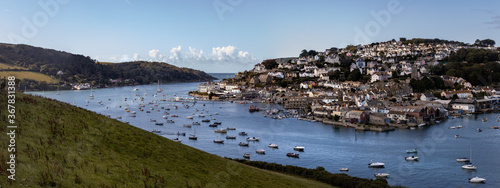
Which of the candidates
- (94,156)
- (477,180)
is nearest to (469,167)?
(477,180)

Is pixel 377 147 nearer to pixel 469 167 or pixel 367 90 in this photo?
pixel 469 167

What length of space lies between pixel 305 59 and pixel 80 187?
94092mm

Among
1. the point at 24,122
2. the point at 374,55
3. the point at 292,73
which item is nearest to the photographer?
the point at 24,122

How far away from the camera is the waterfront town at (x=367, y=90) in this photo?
1415 inches

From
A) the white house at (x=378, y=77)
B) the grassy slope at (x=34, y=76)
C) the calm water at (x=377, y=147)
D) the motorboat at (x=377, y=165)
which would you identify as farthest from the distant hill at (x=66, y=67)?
the motorboat at (x=377, y=165)

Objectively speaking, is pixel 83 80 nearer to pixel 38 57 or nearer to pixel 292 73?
pixel 38 57

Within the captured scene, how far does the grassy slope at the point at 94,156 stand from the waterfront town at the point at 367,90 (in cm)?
2522

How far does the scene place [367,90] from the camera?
171ft

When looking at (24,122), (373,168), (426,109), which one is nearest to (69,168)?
(24,122)

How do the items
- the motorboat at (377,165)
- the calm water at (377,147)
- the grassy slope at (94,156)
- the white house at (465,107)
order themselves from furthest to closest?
the white house at (465,107) < the motorboat at (377,165) < the calm water at (377,147) < the grassy slope at (94,156)

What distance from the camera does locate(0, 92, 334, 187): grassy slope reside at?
5.99 m

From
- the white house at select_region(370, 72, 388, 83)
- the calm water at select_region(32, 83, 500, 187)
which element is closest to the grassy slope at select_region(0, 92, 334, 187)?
the calm water at select_region(32, 83, 500, 187)

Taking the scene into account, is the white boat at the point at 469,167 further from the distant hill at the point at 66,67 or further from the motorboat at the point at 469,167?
the distant hill at the point at 66,67

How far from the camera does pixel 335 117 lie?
3672cm
